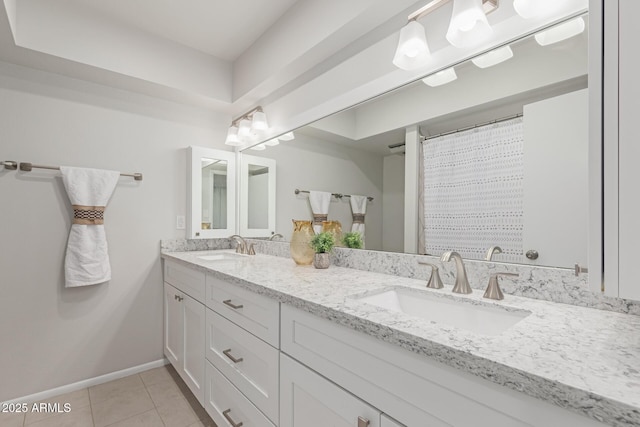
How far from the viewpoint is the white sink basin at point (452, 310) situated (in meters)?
0.95

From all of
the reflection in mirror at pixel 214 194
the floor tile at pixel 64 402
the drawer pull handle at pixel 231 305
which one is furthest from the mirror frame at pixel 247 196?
the floor tile at pixel 64 402

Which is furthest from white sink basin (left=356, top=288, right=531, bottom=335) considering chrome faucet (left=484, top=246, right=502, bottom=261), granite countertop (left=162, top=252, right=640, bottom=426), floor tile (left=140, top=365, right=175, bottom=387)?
floor tile (left=140, top=365, right=175, bottom=387)

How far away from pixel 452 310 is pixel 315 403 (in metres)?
0.55

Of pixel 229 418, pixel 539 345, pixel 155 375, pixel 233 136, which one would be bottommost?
pixel 155 375

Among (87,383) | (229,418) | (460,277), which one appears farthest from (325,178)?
(87,383)

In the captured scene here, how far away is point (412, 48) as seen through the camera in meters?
1.28

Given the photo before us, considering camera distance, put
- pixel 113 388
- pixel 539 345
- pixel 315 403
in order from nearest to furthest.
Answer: pixel 539 345 < pixel 315 403 < pixel 113 388

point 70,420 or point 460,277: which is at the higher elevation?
point 460,277

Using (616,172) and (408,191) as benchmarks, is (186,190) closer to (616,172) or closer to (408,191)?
(408,191)

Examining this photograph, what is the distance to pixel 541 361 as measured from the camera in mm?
564

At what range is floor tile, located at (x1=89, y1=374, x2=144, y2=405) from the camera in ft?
6.52

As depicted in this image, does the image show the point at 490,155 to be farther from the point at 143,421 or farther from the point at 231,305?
the point at 143,421

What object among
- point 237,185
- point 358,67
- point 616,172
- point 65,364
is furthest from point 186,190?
point 616,172

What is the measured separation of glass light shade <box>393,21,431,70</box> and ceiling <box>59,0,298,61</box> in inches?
36.8
